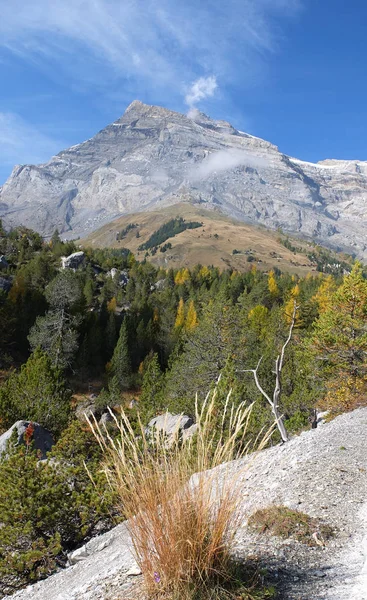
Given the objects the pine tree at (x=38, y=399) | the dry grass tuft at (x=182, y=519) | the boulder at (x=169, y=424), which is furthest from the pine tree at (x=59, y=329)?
the dry grass tuft at (x=182, y=519)

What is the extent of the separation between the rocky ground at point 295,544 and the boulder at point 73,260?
73.7 metres

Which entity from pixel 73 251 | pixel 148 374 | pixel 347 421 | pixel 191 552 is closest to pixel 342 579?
pixel 191 552

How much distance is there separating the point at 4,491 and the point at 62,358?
115 feet

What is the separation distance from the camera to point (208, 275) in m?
108

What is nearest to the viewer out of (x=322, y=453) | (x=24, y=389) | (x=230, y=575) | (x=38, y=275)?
(x=230, y=575)

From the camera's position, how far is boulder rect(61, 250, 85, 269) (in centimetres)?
7906

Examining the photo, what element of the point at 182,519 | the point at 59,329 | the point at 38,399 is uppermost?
the point at 59,329

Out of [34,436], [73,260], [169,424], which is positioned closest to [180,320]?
[73,260]

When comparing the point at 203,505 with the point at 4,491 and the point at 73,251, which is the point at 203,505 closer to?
the point at 4,491

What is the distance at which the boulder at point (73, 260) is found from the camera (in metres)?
79.1

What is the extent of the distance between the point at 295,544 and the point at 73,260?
8063 cm

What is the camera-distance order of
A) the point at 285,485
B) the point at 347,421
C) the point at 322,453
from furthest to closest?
the point at 347,421 → the point at 322,453 → the point at 285,485

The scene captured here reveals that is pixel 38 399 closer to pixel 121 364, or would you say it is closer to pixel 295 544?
pixel 295 544

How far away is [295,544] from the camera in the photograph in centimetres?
548
